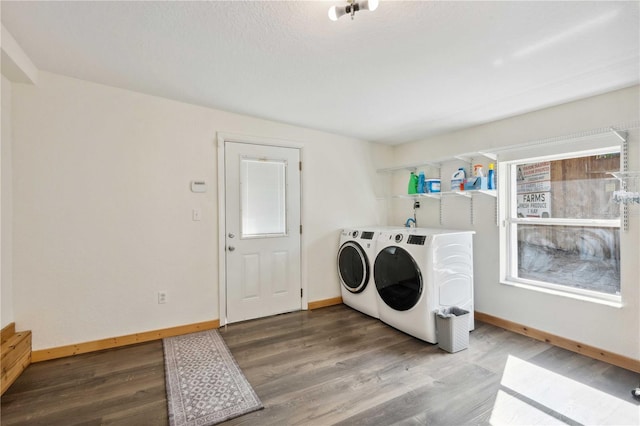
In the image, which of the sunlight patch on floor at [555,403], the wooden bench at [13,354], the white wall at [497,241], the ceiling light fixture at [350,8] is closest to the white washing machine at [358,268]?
the white wall at [497,241]

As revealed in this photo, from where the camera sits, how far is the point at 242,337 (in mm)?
2742

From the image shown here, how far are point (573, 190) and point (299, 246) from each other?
266 centimetres

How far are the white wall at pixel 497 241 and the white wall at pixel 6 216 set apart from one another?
3892mm

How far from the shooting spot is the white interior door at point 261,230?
3.06 metres

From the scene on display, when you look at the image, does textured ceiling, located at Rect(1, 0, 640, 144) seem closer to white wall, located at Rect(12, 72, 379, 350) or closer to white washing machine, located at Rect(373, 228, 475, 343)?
white wall, located at Rect(12, 72, 379, 350)

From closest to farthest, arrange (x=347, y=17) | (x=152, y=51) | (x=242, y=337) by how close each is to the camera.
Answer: (x=347, y=17)
(x=152, y=51)
(x=242, y=337)

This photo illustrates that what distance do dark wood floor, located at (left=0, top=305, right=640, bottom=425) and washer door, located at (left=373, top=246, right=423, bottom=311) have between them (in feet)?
1.09

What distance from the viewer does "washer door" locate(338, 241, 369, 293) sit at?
3.24 meters

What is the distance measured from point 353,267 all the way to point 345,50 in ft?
7.50

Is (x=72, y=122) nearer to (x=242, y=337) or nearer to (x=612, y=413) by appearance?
(x=242, y=337)

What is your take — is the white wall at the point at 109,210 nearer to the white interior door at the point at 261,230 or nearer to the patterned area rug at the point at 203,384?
the white interior door at the point at 261,230

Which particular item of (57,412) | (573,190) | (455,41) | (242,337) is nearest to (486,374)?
(573,190)

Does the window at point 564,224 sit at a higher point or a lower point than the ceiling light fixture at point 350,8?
lower

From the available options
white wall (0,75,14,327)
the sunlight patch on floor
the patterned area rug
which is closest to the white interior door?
the patterned area rug
